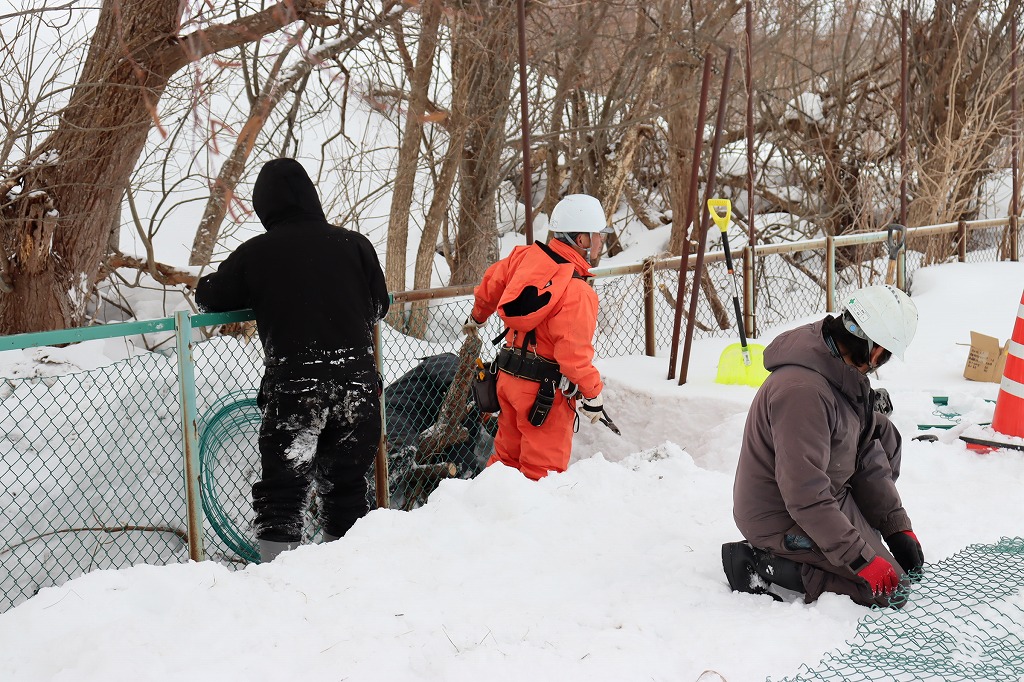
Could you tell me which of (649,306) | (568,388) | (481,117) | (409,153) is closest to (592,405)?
(568,388)

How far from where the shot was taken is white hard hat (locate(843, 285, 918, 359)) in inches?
113

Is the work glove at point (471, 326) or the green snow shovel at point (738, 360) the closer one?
the work glove at point (471, 326)

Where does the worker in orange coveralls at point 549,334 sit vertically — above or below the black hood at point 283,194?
below

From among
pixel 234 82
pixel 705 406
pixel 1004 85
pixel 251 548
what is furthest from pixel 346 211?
pixel 1004 85

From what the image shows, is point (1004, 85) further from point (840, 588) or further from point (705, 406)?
point (840, 588)

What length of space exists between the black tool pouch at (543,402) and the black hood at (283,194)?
58.5 inches

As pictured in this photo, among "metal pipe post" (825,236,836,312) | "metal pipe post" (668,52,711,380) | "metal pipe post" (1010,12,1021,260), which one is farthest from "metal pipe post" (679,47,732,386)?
"metal pipe post" (1010,12,1021,260)

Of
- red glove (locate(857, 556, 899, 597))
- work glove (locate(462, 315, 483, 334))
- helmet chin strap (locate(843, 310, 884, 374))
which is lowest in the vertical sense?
red glove (locate(857, 556, 899, 597))

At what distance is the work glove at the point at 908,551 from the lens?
10.7 feet

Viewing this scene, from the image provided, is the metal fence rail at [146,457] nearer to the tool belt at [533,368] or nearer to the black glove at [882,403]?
the tool belt at [533,368]

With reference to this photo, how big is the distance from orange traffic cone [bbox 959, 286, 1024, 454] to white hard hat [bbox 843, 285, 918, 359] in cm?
225

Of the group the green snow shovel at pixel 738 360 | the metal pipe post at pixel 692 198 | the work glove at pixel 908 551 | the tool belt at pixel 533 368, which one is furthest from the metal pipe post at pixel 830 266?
the work glove at pixel 908 551

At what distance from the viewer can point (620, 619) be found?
10.1 ft

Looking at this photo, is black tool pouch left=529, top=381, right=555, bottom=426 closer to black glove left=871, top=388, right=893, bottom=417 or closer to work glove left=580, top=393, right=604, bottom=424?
work glove left=580, top=393, right=604, bottom=424
